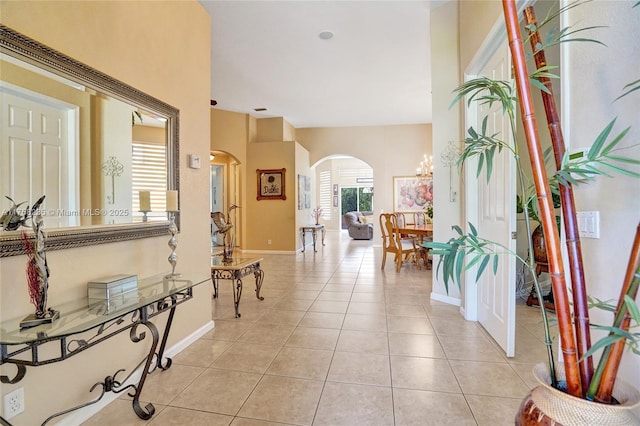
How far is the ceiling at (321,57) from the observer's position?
3.60m

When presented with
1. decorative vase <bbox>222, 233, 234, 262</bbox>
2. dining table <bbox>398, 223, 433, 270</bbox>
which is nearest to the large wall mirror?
decorative vase <bbox>222, 233, 234, 262</bbox>

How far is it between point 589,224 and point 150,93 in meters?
2.73

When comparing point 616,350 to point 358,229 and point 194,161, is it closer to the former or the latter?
point 194,161

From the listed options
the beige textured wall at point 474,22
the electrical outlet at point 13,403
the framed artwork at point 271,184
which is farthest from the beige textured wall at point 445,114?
the framed artwork at point 271,184

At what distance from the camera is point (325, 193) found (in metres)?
13.5

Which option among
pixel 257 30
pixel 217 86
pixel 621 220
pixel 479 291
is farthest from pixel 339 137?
pixel 621 220

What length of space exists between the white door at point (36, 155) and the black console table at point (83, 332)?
0.50 metres

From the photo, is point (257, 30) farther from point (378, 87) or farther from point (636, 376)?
point (636, 376)

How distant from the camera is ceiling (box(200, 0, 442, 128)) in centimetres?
360

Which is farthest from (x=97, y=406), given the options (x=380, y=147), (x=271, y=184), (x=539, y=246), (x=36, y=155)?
(x=380, y=147)

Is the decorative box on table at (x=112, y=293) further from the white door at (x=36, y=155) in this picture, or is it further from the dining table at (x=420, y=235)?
the dining table at (x=420, y=235)

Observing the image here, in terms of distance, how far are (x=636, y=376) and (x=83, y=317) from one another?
229 centimetres

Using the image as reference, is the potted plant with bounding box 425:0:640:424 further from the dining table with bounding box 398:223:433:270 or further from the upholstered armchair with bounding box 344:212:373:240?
the upholstered armchair with bounding box 344:212:373:240

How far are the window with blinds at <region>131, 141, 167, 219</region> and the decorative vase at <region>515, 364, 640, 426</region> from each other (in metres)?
2.35
